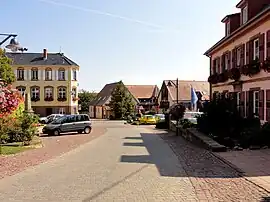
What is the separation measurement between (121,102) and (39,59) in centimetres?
1626

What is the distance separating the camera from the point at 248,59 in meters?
24.5

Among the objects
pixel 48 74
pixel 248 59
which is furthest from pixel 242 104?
pixel 48 74

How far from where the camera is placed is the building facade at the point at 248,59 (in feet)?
70.5

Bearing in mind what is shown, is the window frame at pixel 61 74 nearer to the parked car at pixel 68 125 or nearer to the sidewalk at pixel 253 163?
the parked car at pixel 68 125

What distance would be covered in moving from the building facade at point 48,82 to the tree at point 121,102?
8.70 metres

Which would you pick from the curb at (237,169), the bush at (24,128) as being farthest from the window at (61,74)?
the curb at (237,169)

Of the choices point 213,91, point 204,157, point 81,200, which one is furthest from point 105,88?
point 81,200

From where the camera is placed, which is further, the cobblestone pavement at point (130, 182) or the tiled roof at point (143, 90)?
the tiled roof at point (143, 90)

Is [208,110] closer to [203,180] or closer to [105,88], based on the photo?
[203,180]

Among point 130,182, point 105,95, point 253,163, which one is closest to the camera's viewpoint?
point 130,182

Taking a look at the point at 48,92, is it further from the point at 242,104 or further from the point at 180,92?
the point at 242,104

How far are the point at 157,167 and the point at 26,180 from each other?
4174 millimetres

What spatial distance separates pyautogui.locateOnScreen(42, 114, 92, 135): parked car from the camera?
116 ft

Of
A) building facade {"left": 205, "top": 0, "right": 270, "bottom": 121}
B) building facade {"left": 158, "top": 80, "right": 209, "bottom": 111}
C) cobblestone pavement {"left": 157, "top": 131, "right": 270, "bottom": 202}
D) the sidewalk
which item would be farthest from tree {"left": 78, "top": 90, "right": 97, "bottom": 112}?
cobblestone pavement {"left": 157, "top": 131, "right": 270, "bottom": 202}
